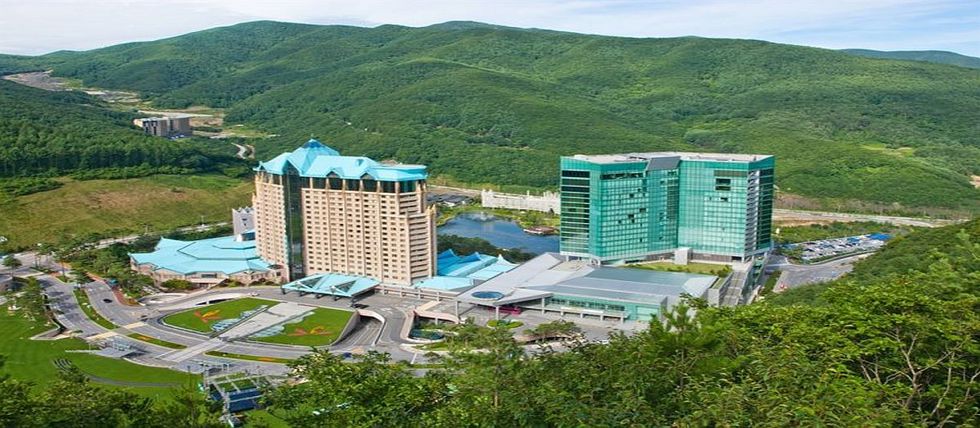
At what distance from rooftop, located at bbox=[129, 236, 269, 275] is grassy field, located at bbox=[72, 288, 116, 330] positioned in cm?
626

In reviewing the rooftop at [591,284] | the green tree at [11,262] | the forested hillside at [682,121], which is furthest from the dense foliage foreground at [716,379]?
the forested hillside at [682,121]

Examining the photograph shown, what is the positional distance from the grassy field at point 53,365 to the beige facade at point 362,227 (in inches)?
756

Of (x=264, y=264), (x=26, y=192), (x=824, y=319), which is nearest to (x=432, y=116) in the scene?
(x=26, y=192)

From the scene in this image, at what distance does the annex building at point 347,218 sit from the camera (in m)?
61.1

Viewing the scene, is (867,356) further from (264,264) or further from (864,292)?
(264,264)

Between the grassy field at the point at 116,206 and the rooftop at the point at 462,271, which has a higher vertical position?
the grassy field at the point at 116,206

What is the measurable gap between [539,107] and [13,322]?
118 meters

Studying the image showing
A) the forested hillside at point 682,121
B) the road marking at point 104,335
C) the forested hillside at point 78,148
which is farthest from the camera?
the forested hillside at point 682,121

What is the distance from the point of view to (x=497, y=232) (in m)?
97.0

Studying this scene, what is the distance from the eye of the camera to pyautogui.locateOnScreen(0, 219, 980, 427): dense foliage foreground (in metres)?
15.0

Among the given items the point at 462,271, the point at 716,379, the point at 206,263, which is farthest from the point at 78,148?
the point at 716,379

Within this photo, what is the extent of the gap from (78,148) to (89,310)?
49713 millimetres

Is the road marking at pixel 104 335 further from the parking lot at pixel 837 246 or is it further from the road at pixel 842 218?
the road at pixel 842 218

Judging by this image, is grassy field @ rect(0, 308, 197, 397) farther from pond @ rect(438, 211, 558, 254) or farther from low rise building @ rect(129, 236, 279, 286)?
pond @ rect(438, 211, 558, 254)
